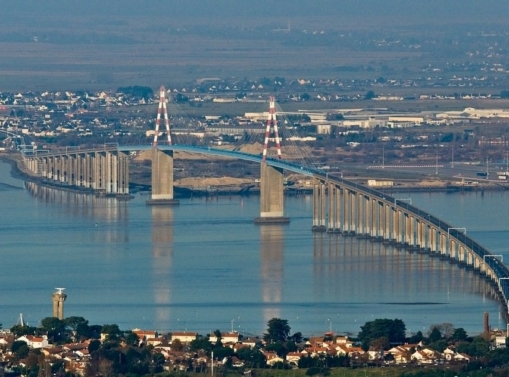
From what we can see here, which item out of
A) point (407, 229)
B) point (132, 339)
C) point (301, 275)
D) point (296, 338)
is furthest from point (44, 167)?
point (132, 339)

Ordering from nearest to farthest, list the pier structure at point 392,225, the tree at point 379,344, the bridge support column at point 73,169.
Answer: the tree at point 379,344, the pier structure at point 392,225, the bridge support column at point 73,169

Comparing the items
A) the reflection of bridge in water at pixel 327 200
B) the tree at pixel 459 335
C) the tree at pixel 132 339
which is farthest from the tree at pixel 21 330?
the reflection of bridge in water at pixel 327 200

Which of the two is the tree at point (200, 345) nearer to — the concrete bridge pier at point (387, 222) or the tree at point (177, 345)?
the tree at point (177, 345)

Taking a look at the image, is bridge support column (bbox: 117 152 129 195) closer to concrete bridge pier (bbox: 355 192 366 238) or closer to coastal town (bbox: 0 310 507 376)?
concrete bridge pier (bbox: 355 192 366 238)

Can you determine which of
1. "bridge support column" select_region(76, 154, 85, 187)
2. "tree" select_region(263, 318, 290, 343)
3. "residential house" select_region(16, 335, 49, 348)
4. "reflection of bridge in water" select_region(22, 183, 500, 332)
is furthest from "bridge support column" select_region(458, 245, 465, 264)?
"bridge support column" select_region(76, 154, 85, 187)

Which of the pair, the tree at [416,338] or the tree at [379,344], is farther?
the tree at [416,338]

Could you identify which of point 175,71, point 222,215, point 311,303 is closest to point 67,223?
point 222,215
